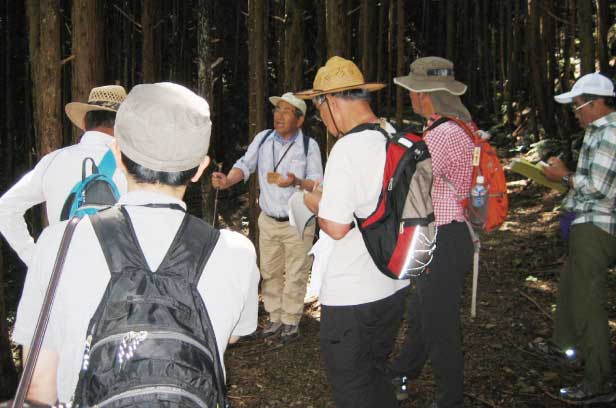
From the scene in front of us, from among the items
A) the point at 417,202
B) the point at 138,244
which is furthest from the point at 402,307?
the point at 138,244

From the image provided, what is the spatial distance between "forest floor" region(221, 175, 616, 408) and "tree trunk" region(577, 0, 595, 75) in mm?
3198

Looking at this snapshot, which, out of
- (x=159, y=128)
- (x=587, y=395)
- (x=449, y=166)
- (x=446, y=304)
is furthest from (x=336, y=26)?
(x=159, y=128)

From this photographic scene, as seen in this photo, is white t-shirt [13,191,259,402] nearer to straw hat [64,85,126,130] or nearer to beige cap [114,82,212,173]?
beige cap [114,82,212,173]

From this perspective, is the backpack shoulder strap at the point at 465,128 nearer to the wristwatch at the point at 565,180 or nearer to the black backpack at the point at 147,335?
the wristwatch at the point at 565,180

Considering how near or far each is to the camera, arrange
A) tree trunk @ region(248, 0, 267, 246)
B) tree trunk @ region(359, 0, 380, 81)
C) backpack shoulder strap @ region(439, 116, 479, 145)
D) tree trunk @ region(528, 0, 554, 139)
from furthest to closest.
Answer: tree trunk @ region(528, 0, 554, 139) < tree trunk @ region(359, 0, 380, 81) < tree trunk @ region(248, 0, 267, 246) < backpack shoulder strap @ region(439, 116, 479, 145)

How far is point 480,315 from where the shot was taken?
6.25 metres

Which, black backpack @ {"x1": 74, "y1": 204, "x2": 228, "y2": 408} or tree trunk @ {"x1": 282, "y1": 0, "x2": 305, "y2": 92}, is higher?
tree trunk @ {"x1": 282, "y1": 0, "x2": 305, "y2": 92}

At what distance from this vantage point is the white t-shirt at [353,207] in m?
2.78

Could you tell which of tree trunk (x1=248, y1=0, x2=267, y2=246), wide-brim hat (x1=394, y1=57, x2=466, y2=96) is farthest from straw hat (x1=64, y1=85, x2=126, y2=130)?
tree trunk (x1=248, y1=0, x2=267, y2=246)

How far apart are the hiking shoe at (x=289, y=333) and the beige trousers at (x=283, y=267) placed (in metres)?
0.05

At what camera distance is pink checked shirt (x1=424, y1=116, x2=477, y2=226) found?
3.56 m

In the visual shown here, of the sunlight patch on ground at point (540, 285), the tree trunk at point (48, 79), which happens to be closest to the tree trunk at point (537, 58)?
the sunlight patch on ground at point (540, 285)

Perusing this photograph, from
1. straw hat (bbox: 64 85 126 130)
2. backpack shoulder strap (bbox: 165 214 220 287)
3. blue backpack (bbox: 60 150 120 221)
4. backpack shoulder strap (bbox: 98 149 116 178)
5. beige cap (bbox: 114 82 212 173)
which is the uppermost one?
straw hat (bbox: 64 85 126 130)

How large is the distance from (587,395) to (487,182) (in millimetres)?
1791
